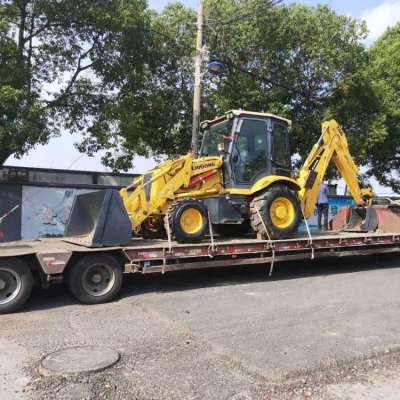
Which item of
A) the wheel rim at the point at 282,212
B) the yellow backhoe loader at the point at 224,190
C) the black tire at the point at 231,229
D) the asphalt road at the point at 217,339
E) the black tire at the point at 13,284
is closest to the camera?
the asphalt road at the point at 217,339

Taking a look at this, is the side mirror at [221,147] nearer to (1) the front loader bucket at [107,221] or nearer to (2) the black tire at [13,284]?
(1) the front loader bucket at [107,221]

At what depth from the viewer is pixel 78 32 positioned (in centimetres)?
1574

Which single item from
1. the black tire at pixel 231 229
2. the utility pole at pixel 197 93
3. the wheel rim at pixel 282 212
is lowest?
the black tire at pixel 231 229

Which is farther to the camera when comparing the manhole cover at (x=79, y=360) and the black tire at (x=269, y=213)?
the black tire at (x=269, y=213)

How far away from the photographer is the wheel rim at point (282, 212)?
10000mm

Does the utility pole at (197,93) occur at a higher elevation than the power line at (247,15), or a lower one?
lower

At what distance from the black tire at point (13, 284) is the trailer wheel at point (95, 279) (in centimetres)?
68

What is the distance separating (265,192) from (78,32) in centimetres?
946

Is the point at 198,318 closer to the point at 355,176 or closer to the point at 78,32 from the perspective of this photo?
the point at 355,176

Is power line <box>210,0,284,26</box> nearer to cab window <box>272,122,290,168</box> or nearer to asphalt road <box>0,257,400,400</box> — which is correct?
cab window <box>272,122,290,168</box>

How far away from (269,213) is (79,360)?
562cm

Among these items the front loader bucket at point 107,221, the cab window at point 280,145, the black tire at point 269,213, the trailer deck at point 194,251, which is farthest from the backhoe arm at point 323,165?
the front loader bucket at point 107,221

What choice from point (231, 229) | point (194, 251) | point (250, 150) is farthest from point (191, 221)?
point (231, 229)

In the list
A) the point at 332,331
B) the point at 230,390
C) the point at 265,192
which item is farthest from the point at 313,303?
the point at 230,390
